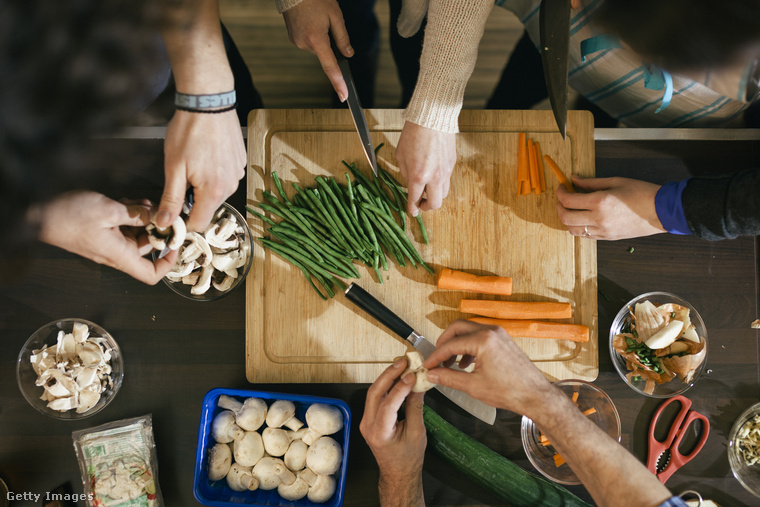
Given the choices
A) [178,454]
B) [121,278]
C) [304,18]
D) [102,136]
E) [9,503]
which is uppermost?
[304,18]

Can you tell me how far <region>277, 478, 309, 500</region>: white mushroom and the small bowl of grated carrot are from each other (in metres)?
0.92

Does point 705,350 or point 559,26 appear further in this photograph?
point 705,350

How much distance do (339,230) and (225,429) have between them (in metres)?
0.93

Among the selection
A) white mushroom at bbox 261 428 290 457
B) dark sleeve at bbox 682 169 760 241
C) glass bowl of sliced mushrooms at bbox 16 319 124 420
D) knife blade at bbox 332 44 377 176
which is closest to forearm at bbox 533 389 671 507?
dark sleeve at bbox 682 169 760 241

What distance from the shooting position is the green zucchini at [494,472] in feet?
6.40

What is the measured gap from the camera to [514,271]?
2.07m

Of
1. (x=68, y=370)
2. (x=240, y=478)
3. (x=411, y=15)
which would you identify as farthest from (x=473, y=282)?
(x=68, y=370)

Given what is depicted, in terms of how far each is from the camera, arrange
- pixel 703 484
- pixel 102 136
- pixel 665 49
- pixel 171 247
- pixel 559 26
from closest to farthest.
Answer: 1. pixel 102 136
2. pixel 665 49
3. pixel 559 26
4. pixel 171 247
5. pixel 703 484

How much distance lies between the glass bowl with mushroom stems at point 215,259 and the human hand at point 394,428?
731 millimetres

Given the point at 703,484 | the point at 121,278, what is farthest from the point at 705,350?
the point at 121,278

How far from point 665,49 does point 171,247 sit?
1.53 m

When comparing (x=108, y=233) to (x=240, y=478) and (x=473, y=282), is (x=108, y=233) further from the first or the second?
(x=473, y=282)

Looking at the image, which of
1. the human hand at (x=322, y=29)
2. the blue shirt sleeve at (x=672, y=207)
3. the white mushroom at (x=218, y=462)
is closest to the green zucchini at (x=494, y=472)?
the white mushroom at (x=218, y=462)

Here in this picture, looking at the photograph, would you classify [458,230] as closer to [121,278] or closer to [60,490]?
[121,278]
